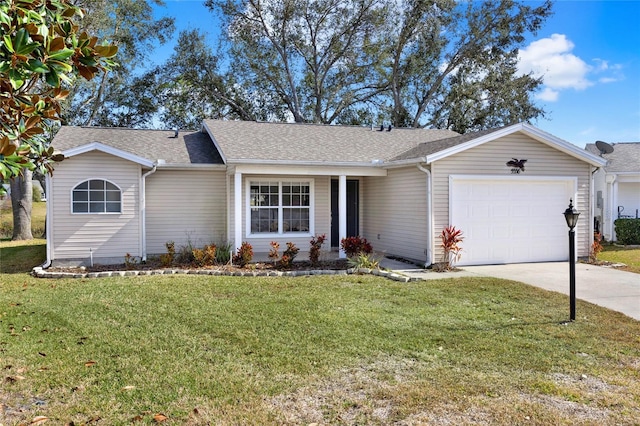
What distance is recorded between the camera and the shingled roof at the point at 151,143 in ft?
42.1

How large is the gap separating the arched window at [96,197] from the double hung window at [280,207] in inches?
135

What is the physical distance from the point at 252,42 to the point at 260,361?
24913 mm

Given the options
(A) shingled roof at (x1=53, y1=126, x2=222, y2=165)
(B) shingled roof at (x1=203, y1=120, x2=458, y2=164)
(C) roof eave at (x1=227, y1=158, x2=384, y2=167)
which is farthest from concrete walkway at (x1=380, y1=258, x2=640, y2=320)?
(A) shingled roof at (x1=53, y1=126, x2=222, y2=165)

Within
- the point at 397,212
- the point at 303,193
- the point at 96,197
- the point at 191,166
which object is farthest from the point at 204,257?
the point at 397,212

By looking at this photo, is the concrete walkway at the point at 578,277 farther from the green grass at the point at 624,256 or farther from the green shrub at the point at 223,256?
the green shrub at the point at 223,256

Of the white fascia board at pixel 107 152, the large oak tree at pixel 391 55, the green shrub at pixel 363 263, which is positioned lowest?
the green shrub at pixel 363 263

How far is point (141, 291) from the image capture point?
8586mm

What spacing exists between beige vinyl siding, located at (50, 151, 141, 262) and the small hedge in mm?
16291

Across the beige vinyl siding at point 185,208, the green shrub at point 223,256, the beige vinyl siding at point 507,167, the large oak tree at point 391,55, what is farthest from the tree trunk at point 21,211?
the beige vinyl siding at point 507,167

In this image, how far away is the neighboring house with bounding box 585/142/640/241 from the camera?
17.6 metres

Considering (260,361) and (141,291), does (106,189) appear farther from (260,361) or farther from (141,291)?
(260,361)

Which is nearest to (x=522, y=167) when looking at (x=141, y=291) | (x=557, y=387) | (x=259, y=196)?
(x=259, y=196)

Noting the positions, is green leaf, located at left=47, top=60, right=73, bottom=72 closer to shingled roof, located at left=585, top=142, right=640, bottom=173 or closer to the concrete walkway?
the concrete walkway

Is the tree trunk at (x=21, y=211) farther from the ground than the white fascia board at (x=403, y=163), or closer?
closer
